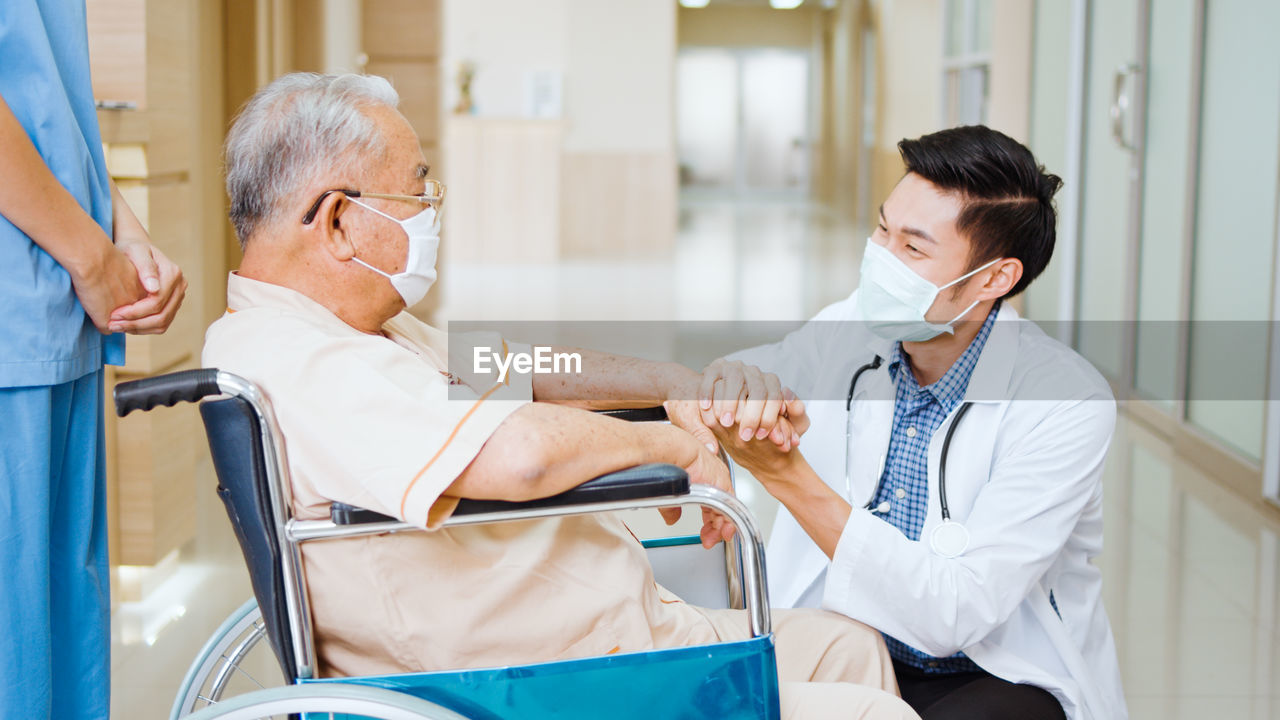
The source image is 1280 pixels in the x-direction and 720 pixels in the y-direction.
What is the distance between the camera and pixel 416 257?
1.33m

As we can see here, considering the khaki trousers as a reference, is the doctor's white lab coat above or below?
above

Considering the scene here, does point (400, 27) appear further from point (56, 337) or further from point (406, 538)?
point (406, 538)

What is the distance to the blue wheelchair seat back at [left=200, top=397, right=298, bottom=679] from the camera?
3.56 feet

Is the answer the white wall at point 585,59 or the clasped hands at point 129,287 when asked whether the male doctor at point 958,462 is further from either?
the white wall at point 585,59

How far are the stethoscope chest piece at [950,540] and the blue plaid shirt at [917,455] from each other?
11 centimetres

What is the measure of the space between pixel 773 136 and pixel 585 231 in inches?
398

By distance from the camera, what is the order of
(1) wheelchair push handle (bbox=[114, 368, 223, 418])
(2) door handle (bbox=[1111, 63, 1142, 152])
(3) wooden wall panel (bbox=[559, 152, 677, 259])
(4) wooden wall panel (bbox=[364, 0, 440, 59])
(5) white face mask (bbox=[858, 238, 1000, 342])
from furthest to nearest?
1. (3) wooden wall panel (bbox=[559, 152, 677, 259])
2. (4) wooden wall panel (bbox=[364, 0, 440, 59])
3. (2) door handle (bbox=[1111, 63, 1142, 152])
4. (5) white face mask (bbox=[858, 238, 1000, 342])
5. (1) wheelchair push handle (bbox=[114, 368, 223, 418])

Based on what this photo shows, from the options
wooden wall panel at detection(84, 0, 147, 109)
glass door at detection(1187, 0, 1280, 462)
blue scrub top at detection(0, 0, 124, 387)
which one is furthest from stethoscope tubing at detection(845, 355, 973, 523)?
glass door at detection(1187, 0, 1280, 462)

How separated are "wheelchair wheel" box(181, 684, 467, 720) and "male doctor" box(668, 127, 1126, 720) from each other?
1.61 feet

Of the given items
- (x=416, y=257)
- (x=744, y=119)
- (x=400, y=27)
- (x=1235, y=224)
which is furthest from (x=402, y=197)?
(x=744, y=119)

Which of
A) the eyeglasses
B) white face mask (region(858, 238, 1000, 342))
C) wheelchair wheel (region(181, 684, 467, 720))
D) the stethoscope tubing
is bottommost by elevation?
wheelchair wheel (region(181, 684, 467, 720))

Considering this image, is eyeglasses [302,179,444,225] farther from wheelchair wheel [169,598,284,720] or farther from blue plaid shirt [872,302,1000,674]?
blue plaid shirt [872,302,1000,674]

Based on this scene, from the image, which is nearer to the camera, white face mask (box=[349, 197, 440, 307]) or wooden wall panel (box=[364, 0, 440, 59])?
white face mask (box=[349, 197, 440, 307])

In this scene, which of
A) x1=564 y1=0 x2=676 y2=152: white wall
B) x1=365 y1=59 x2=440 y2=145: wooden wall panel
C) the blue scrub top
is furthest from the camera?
x1=564 y1=0 x2=676 y2=152: white wall
